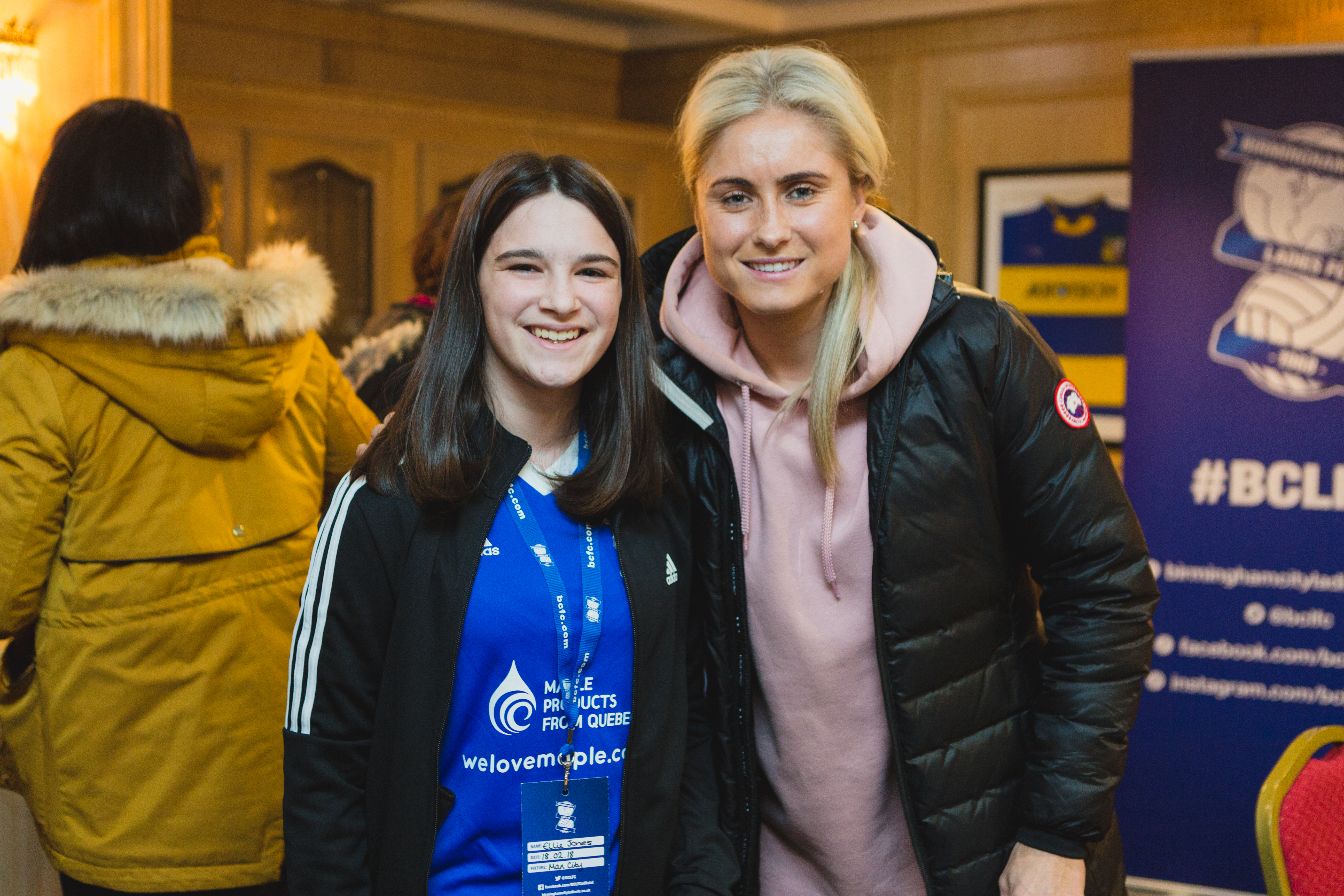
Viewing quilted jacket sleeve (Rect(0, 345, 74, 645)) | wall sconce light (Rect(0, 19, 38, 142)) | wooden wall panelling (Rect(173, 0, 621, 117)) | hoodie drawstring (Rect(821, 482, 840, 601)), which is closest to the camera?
hoodie drawstring (Rect(821, 482, 840, 601))

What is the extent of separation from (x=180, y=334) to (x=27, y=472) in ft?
0.96

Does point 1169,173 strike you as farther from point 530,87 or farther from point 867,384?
point 530,87

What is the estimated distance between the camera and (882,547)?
1412 mm

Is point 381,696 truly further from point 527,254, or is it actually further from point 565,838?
point 527,254

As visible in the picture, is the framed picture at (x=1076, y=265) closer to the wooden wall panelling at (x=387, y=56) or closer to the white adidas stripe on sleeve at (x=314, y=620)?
the wooden wall panelling at (x=387, y=56)

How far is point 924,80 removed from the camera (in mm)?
5160

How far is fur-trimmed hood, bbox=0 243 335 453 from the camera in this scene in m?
1.71

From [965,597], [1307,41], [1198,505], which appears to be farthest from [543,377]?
[1307,41]

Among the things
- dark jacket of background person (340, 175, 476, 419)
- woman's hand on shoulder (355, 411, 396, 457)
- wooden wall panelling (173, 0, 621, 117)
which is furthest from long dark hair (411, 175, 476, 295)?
wooden wall panelling (173, 0, 621, 117)

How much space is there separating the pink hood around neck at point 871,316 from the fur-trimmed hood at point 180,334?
2.02 feet

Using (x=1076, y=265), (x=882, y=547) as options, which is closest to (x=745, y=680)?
(x=882, y=547)

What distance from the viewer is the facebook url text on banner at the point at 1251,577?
9.95ft

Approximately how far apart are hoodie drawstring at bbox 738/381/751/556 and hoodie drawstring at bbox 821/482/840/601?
0.32 ft

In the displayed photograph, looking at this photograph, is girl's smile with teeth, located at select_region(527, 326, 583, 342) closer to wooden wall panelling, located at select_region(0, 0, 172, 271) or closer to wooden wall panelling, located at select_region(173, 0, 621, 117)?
wooden wall panelling, located at select_region(0, 0, 172, 271)
